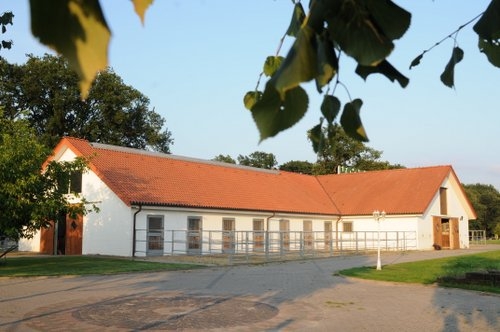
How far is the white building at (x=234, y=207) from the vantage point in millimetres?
28828

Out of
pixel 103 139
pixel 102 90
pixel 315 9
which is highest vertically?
pixel 102 90

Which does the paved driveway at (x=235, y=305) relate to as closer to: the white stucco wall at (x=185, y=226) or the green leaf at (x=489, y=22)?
the green leaf at (x=489, y=22)

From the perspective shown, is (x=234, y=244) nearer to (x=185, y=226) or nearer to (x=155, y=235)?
(x=155, y=235)

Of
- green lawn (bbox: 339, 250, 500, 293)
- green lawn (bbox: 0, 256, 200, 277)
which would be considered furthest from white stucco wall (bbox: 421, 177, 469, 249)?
green lawn (bbox: 0, 256, 200, 277)

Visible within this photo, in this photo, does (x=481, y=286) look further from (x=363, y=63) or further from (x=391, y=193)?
(x=391, y=193)

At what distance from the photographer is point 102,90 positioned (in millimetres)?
51375

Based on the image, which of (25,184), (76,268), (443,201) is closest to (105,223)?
(76,268)

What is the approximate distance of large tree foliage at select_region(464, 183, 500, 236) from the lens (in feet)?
286

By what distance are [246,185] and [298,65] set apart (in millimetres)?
36951

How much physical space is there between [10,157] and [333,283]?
1175cm

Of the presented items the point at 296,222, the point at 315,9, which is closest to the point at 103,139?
the point at 296,222

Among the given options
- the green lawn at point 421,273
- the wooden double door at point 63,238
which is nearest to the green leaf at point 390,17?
the green lawn at point 421,273

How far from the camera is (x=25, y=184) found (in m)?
19.5

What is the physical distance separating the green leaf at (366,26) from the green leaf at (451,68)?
3.92ft
